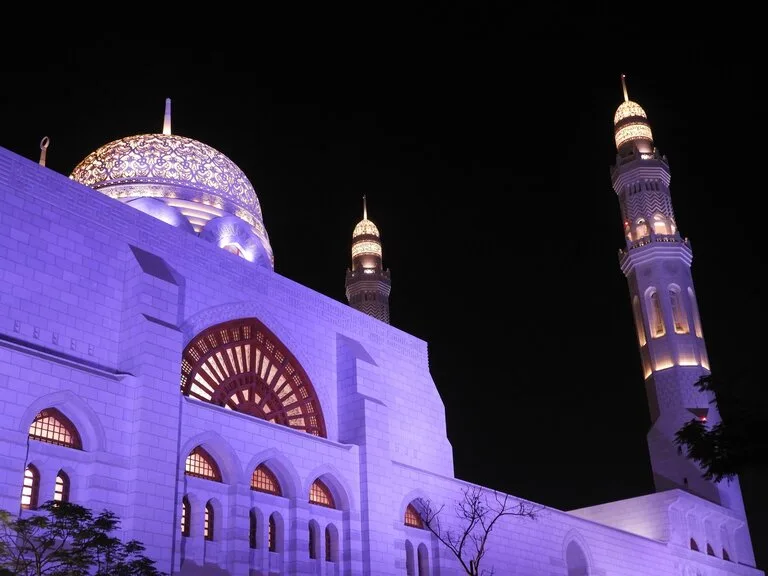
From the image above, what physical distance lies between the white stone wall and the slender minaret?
19.3m

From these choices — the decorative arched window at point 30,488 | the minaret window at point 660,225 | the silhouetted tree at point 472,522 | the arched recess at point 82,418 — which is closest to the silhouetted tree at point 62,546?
the decorative arched window at point 30,488

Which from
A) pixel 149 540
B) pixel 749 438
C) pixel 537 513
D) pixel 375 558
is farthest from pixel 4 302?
pixel 537 513

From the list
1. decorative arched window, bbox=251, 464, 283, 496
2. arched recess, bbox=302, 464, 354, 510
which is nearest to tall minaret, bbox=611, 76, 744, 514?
arched recess, bbox=302, 464, 354, 510

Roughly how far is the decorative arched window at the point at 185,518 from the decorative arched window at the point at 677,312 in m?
27.2


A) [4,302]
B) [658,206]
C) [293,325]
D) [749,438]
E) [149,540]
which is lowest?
[149,540]

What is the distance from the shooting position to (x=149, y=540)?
53.5ft

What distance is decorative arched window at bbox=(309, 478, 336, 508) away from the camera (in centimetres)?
2180

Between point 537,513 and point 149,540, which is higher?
point 537,513

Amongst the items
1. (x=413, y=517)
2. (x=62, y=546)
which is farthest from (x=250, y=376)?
(x=62, y=546)

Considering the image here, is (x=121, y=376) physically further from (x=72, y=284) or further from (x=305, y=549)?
(x=305, y=549)

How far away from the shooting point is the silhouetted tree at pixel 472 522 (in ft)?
78.7

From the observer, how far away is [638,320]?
41188mm

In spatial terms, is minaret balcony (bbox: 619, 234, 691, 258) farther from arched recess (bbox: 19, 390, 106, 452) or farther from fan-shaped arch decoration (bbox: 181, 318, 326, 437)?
arched recess (bbox: 19, 390, 106, 452)

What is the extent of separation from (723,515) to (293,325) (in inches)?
901
